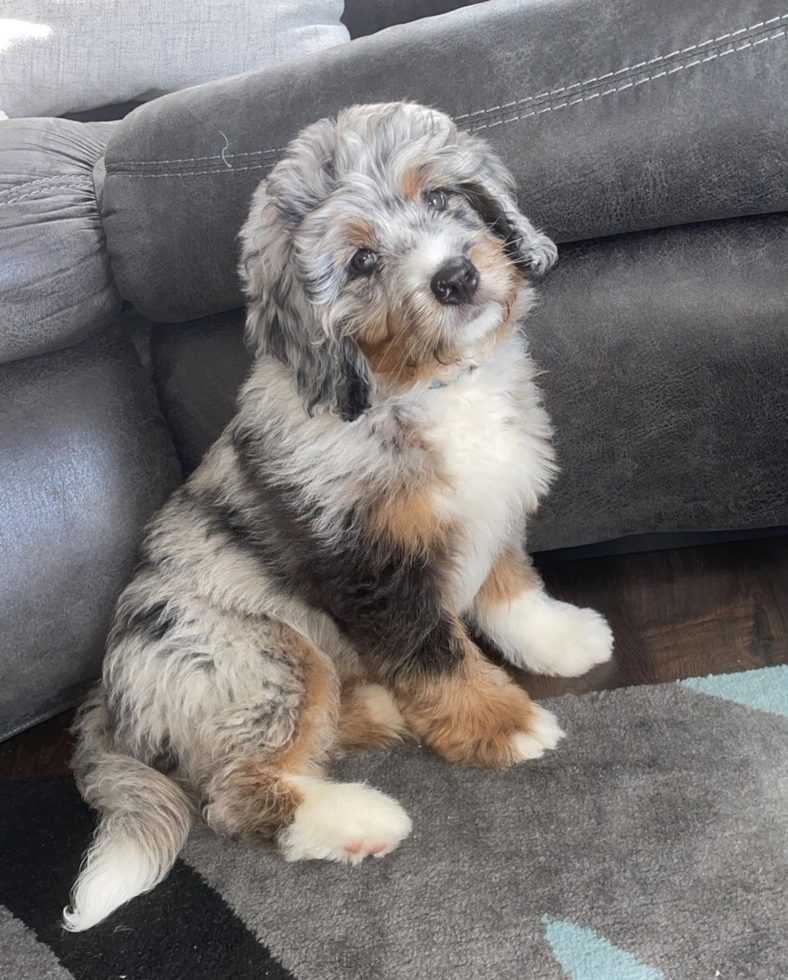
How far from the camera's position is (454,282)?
1.42m

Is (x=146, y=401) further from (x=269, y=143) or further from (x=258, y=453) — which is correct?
(x=269, y=143)

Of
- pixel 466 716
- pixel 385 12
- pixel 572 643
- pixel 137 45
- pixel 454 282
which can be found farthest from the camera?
pixel 385 12

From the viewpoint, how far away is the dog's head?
145 cm

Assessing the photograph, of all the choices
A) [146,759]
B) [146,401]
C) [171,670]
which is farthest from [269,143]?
[146,759]

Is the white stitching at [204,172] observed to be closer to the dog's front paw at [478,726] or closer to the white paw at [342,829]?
the dog's front paw at [478,726]

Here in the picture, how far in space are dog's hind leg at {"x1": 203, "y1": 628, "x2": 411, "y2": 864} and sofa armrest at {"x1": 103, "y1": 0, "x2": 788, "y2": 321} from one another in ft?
3.43

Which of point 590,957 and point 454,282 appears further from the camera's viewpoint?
point 454,282

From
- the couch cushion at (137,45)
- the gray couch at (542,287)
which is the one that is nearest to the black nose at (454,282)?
the gray couch at (542,287)

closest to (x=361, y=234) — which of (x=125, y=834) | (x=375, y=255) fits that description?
(x=375, y=255)

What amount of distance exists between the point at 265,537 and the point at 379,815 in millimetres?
590

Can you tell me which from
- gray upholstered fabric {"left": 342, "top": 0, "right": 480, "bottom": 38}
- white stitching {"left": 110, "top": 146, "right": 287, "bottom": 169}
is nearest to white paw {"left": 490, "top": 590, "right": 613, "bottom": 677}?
white stitching {"left": 110, "top": 146, "right": 287, "bottom": 169}

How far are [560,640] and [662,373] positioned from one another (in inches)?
25.4

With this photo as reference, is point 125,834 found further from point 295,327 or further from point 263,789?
A: point 295,327

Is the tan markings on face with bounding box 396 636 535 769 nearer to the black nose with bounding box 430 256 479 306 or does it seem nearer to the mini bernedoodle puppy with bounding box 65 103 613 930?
the mini bernedoodle puppy with bounding box 65 103 613 930
